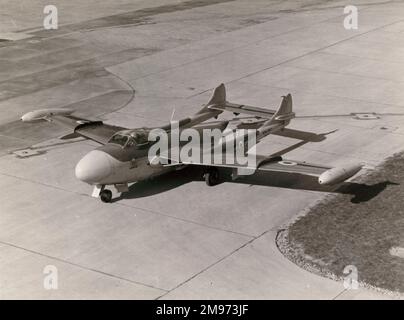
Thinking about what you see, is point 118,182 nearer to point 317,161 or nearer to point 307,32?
point 317,161

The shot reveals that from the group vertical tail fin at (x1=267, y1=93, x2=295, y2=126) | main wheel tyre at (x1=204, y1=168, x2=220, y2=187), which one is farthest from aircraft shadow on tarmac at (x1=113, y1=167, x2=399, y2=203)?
vertical tail fin at (x1=267, y1=93, x2=295, y2=126)

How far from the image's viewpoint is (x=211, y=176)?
25297 mm

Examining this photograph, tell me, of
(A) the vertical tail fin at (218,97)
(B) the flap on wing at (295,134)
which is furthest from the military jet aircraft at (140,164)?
(A) the vertical tail fin at (218,97)

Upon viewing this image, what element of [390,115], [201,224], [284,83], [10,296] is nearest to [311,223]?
[201,224]

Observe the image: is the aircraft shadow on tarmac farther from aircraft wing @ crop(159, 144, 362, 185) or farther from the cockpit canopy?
the cockpit canopy

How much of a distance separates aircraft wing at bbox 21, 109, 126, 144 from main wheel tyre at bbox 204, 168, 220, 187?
4143 millimetres

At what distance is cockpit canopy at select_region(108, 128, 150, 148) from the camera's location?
24297 mm

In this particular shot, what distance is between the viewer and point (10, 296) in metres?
18.5

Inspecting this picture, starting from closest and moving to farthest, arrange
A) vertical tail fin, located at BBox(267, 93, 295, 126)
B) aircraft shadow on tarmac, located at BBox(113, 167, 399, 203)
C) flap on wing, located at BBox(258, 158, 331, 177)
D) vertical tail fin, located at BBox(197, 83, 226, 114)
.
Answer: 1. flap on wing, located at BBox(258, 158, 331, 177)
2. aircraft shadow on tarmac, located at BBox(113, 167, 399, 203)
3. vertical tail fin, located at BBox(267, 93, 295, 126)
4. vertical tail fin, located at BBox(197, 83, 226, 114)

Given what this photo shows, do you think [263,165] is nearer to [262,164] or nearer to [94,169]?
[262,164]

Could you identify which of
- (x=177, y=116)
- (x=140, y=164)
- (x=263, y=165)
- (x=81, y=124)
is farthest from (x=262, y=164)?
(x=177, y=116)

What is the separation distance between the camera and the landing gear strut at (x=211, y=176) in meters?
25.3

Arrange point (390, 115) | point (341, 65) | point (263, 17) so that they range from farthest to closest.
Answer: point (263, 17) < point (341, 65) < point (390, 115)
